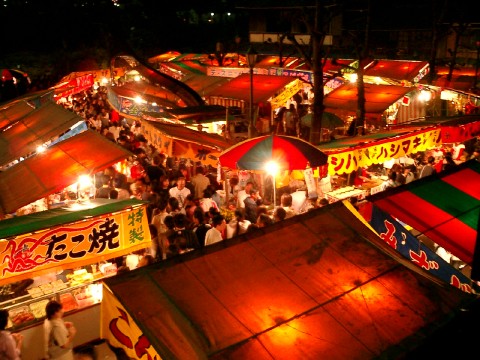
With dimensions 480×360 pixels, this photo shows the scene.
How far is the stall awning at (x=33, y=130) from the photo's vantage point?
1107cm

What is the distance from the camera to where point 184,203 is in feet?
34.0

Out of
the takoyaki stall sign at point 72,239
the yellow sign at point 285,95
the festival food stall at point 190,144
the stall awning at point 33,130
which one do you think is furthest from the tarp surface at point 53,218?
the yellow sign at point 285,95

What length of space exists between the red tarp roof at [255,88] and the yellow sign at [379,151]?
6.44m

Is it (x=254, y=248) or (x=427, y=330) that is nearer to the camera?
(x=427, y=330)

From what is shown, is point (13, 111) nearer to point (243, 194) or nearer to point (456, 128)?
point (243, 194)

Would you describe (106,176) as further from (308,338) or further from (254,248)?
(308,338)

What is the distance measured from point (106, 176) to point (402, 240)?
8.22 metres

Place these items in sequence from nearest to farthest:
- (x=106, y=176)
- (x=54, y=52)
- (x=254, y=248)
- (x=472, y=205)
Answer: (x=254, y=248) < (x=472, y=205) < (x=106, y=176) < (x=54, y=52)

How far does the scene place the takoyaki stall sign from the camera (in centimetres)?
547

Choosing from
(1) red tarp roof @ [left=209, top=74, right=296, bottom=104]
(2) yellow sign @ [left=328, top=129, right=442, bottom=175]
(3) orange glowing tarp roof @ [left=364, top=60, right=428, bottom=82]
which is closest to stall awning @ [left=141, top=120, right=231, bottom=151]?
(2) yellow sign @ [left=328, top=129, right=442, bottom=175]

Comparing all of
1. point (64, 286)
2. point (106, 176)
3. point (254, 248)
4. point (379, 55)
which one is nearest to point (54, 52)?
point (379, 55)

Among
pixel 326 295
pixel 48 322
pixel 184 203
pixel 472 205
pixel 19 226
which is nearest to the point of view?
pixel 326 295

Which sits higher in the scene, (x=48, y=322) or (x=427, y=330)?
(x=427, y=330)

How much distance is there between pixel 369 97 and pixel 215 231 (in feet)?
35.1
